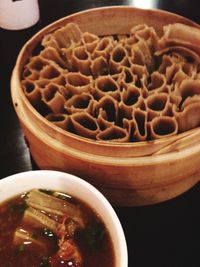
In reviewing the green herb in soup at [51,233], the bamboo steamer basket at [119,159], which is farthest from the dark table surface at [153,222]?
the green herb in soup at [51,233]

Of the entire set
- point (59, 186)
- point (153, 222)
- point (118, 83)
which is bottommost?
point (153, 222)

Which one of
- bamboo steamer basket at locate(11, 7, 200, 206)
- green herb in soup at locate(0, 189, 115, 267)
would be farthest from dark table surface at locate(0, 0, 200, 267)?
green herb in soup at locate(0, 189, 115, 267)

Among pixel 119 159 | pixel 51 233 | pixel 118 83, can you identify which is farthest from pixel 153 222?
pixel 118 83

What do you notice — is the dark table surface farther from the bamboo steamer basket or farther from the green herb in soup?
the green herb in soup

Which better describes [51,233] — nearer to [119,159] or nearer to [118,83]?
[119,159]

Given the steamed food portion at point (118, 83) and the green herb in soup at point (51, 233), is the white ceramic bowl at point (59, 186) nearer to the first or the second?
the green herb in soup at point (51, 233)
